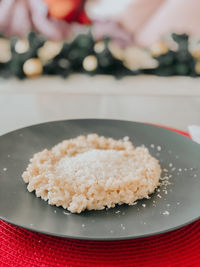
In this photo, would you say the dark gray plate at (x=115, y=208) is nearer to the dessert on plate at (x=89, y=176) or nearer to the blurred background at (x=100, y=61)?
the dessert on plate at (x=89, y=176)

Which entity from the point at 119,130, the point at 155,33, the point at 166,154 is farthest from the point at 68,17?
the point at 166,154

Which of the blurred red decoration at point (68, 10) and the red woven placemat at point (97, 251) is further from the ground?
the blurred red decoration at point (68, 10)

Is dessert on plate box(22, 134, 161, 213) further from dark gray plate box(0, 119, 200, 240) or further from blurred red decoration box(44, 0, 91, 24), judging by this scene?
blurred red decoration box(44, 0, 91, 24)

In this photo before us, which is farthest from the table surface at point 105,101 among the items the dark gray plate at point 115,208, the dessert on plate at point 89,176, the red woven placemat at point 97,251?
the red woven placemat at point 97,251

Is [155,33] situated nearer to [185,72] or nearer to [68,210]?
[185,72]

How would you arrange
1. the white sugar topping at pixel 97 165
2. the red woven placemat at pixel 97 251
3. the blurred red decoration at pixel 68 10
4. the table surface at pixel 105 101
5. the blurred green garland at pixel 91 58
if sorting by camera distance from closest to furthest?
1. the red woven placemat at pixel 97 251
2. the white sugar topping at pixel 97 165
3. the table surface at pixel 105 101
4. the blurred green garland at pixel 91 58
5. the blurred red decoration at pixel 68 10

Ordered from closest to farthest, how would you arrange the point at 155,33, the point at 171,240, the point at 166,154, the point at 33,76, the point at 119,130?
the point at 171,240 → the point at 166,154 → the point at 119,130 → the point at 33,76 → the point at 155,33
